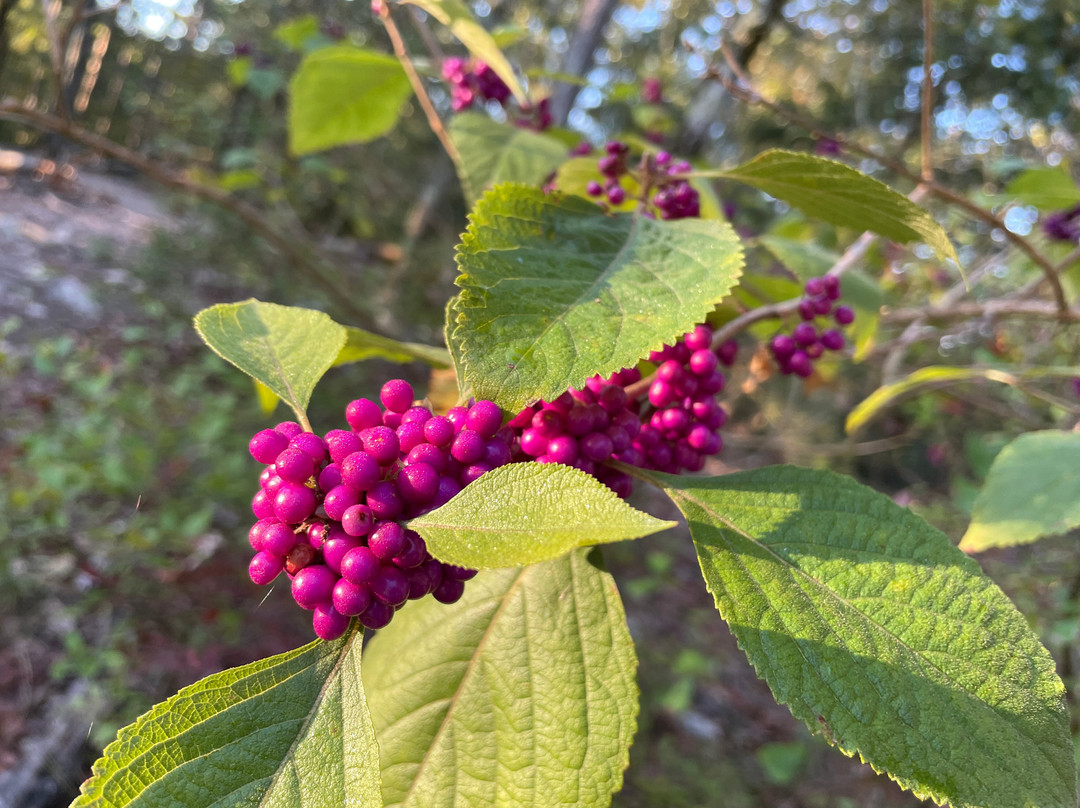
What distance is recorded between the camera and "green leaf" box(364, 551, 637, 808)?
0.96 m

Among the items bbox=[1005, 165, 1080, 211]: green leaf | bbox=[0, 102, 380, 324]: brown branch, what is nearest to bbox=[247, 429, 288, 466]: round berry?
bbox=[0, 102, 380, 324]: brown branch

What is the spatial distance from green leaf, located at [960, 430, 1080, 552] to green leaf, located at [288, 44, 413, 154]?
2218 millimetres

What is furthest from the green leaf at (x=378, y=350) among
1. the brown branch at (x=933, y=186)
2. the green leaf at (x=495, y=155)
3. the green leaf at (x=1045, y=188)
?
the green leaf at (x=1045, y=188)

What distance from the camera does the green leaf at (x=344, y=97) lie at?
211cm

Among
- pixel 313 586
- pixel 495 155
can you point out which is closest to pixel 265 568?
pixel 313 586

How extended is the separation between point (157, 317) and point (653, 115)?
639cm

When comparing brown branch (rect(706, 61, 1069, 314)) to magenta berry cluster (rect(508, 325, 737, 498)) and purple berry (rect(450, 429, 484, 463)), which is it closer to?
magenta berry cluster (rect(508, 325, 737, 498))

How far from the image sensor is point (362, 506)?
73cm

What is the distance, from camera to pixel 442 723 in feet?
3.42

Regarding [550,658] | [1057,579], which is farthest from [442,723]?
[1057,579]

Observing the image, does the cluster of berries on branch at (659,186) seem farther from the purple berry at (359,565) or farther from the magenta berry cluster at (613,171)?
the purple berry at (359,565)

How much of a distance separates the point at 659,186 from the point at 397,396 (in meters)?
0.80

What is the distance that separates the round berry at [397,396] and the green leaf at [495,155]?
77cm

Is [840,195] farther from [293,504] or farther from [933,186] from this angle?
[293,504]
